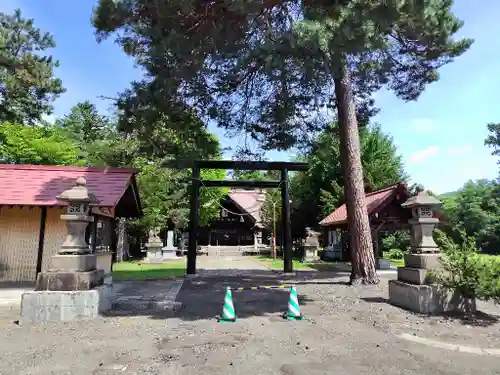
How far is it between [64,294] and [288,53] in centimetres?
641

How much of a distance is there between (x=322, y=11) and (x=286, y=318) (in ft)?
20.0

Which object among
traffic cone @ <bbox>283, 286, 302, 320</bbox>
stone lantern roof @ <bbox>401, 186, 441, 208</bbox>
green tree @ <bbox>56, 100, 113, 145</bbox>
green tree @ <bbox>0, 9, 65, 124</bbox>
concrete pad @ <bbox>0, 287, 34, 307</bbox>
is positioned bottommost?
concrete pad @ <bbox>0, 287, 34, 307</bbox>

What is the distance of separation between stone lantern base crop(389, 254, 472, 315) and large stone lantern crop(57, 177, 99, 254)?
23.3 ft

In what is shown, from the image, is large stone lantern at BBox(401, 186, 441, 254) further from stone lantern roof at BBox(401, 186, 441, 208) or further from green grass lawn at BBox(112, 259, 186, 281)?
green grass lawn at BBox(112, 259, 186, 281)

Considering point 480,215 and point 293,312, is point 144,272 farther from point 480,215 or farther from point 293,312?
point 480,215

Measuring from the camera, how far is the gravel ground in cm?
456

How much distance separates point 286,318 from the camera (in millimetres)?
7195

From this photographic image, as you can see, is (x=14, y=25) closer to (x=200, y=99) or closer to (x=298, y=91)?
(x=200, y=99)

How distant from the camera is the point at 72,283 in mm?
7363

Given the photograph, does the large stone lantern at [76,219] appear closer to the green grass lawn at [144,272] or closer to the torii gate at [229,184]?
the torii gate at [229,184]

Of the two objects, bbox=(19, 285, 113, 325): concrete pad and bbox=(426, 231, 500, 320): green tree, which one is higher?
bbox=(426, 231, 500, 320): green tree

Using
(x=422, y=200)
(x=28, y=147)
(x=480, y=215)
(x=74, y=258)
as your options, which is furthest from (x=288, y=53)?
(x=480, y=215)

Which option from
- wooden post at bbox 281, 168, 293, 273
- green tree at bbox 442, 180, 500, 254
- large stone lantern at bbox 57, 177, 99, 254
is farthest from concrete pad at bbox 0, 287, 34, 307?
green tree at bbox 442, 180, 500, 254

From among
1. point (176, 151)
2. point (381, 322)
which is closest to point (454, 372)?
point (381, 322)
